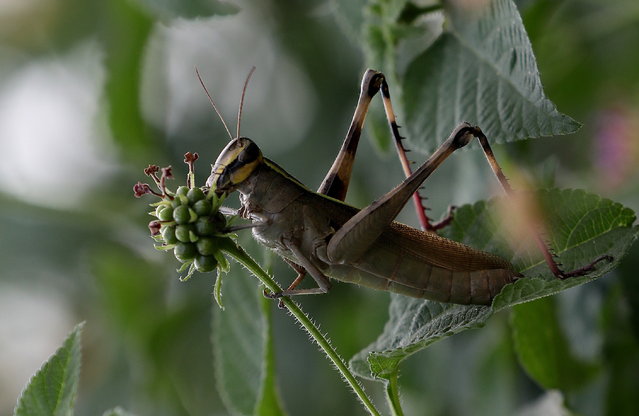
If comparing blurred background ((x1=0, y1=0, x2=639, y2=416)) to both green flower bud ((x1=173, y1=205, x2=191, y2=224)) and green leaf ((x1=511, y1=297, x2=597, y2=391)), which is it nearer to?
green leaf ((x1=511, y1=297, x2=597, y2=391))

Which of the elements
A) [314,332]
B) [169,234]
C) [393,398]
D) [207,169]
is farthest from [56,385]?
[207,169]

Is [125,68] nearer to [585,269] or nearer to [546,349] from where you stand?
[546,349]

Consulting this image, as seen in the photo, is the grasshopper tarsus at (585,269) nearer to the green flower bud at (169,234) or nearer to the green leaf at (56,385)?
the green flower bud at (169,234)

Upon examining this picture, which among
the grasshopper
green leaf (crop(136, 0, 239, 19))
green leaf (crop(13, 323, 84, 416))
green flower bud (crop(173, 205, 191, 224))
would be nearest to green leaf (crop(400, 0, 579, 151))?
the grasshopper

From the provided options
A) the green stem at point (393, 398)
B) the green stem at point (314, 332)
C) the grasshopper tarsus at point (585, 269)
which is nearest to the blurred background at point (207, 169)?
the grasshopper tarsus at point (585, 269)

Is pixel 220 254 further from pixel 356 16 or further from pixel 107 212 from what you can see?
pixel 107 212

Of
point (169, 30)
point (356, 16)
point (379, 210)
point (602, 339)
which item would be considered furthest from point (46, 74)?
point (602, 339)

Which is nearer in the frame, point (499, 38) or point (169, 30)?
point (499, 38)
